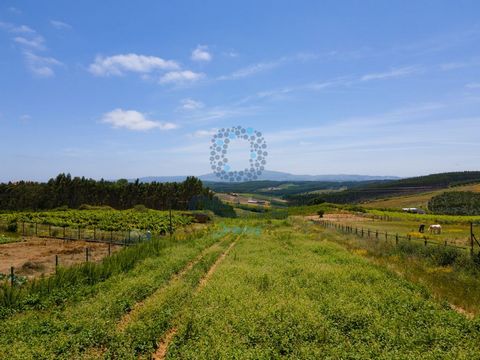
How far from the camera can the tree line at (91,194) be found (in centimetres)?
11712

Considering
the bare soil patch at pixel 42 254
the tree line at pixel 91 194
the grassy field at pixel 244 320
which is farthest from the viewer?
the tree line at pixel 91 194

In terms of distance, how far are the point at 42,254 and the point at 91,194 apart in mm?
95077

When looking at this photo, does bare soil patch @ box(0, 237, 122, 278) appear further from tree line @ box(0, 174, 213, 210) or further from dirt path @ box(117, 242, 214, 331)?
tree line @ box(0, 174, 213, 210)

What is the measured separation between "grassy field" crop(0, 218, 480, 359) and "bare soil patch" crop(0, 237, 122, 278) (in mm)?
9123

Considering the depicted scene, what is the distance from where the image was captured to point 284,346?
11.4 metres

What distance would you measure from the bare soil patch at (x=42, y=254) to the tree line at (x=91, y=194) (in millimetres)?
75471

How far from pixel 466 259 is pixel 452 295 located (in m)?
5.56

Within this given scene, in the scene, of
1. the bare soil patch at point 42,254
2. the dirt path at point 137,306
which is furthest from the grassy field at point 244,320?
the bare soil patch at point 42,254

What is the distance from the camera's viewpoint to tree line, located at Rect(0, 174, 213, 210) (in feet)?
384

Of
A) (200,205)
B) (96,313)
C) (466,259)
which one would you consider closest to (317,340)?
(96,313)

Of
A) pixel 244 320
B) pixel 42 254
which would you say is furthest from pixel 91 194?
pixel 244 320

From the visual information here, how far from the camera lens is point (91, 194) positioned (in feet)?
410

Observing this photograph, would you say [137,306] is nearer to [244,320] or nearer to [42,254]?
[244,320]

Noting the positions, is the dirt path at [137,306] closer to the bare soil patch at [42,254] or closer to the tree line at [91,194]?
the bare soil patch at [42,254]
